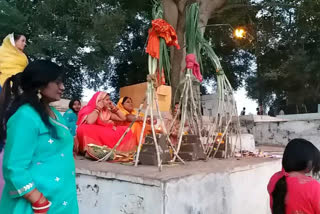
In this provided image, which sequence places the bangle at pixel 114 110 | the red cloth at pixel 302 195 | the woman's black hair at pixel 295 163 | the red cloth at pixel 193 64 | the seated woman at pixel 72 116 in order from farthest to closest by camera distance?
the bangle at pixel 114 110 < the seated woman at pixel 72 116 < the red cloth at pixel 193 64 < the woman's black hair at pixel 295 163 < the red cloth at pixel 302 195

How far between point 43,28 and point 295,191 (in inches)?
403

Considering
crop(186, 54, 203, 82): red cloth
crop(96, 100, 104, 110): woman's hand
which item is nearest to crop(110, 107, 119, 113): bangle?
crop(96, 100, 104, 110): woman's hand

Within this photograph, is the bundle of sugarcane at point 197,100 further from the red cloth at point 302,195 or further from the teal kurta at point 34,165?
the teal kurta at point 34,165

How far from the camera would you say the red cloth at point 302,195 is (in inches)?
65.9

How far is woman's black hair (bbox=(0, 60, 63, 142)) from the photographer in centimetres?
154

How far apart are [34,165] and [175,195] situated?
3.31ft

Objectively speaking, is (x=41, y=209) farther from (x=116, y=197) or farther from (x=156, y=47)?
(x=156, y=47)

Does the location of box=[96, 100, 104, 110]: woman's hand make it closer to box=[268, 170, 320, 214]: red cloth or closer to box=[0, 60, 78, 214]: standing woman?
box=[0, 60, 78, 214]: standing woman

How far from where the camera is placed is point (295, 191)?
1729 mm

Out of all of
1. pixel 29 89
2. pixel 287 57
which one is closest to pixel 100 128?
pixel 29 89

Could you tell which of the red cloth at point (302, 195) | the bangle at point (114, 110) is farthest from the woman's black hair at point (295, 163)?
the bangle at point (114, 110)

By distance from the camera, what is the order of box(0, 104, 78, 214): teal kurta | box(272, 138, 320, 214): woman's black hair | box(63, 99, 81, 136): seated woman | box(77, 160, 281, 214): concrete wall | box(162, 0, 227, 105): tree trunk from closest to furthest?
box(0, 104, 78, 214): teal kurta, box(272, 138, 320, 214): woman's black hair, box(77, 160, 281, 214): concrete wall, box(63, 99, 81, 136): seated woman, box(162, 0, 227, 105): tree trunk

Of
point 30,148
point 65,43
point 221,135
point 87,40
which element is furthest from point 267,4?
point 30,148

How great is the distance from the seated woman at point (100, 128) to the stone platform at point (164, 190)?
4.33ft
